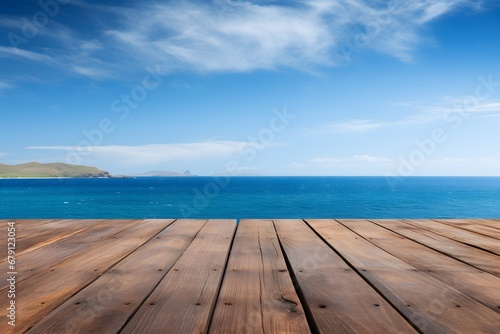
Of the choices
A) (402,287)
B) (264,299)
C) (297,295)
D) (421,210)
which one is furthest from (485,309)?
(421,210)

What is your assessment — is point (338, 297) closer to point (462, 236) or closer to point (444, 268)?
point (444, 268)

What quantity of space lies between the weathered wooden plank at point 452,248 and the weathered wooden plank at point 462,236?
0.28 ft

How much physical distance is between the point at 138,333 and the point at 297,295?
2.15 feet

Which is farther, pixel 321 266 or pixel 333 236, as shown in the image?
pixel 333 236

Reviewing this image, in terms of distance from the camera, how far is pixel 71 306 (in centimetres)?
129

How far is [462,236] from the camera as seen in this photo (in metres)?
2.72

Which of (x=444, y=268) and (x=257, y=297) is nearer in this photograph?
(x=257, y=297)

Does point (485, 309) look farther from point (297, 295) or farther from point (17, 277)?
point (17, 277)

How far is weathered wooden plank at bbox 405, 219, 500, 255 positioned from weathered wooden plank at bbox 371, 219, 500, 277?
0.09 meters

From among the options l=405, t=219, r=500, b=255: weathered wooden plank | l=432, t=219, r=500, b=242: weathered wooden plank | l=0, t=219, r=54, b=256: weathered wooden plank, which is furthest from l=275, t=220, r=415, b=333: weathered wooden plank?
l=0, t=219, r=54, b=256: weathered wooden plank

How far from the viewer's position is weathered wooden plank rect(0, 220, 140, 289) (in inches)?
74.5

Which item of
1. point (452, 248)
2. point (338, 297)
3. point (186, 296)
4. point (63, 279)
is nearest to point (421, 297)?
point (338, 297)

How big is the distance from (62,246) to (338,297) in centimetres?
205

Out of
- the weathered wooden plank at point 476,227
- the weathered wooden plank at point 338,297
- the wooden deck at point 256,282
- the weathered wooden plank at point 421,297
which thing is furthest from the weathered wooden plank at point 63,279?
the weathered wooden plank at point 476,227
